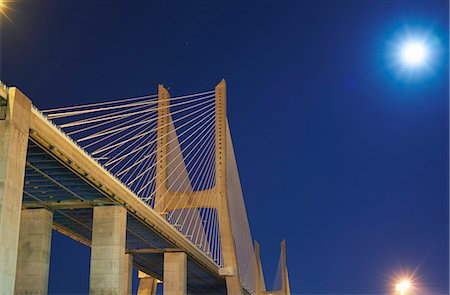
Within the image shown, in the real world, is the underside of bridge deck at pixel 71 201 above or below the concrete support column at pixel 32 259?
above

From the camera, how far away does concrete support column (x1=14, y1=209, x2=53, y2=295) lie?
4094cm

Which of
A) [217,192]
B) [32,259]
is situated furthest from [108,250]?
[217,192]

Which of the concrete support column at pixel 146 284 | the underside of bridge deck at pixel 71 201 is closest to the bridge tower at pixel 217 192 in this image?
the underside of bridge deck at pixel 71 201

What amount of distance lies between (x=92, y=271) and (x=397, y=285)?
777 inches

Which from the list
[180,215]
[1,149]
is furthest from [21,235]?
[180,215]

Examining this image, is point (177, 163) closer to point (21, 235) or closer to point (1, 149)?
point (21, 235)

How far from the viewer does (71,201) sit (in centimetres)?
4331

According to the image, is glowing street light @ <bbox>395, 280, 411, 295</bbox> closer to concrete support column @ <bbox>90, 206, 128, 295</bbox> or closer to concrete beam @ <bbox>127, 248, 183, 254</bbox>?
concrete support column @ <bbox>90, 206, 128, 295</bbox>

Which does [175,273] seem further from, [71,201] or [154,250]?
[71,201]

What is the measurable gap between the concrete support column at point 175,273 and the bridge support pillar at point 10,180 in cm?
3234

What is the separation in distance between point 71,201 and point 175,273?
1807 centimetres

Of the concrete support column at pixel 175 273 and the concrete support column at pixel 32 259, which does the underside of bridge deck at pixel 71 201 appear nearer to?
the concrete support column at pixel 175 273

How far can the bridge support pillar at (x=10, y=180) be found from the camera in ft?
85.4

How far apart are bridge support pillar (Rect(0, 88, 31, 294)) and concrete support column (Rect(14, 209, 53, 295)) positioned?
568 inches
